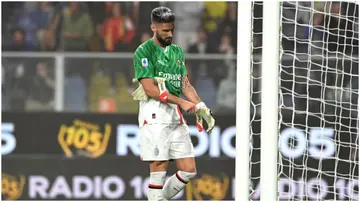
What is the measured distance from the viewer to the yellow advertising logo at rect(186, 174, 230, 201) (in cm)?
1149

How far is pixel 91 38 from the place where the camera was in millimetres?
11828

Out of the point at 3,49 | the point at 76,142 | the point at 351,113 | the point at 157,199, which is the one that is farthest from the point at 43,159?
the point at 157,199

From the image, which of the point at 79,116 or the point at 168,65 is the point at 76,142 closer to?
the point at 79,116

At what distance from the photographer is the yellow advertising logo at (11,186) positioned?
1150 cm

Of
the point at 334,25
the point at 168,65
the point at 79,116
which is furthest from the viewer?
the point at 79,116

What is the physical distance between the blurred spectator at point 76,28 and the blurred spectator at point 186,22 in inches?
40.3

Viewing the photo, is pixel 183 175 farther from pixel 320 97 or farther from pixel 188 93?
pixel 320 97

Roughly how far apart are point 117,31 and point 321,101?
294 cm

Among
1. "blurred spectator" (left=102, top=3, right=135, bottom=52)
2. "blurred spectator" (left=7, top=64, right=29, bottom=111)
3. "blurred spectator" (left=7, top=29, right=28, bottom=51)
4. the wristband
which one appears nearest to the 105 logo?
"blurred spectator" (left=7, top=64, right=29, bottom=111)

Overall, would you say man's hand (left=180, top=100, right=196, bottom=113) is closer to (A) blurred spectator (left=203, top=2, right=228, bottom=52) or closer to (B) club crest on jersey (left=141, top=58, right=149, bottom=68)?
(B) club crest on jersey (left=141, top=58, right=149, bottom=68)

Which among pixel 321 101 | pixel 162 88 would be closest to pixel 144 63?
pixel 162 88

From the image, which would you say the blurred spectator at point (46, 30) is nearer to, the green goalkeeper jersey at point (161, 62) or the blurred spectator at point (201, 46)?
the blurred spectator at point (201, 46)

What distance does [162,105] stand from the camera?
6.07 m

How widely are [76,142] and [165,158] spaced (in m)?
5.57
